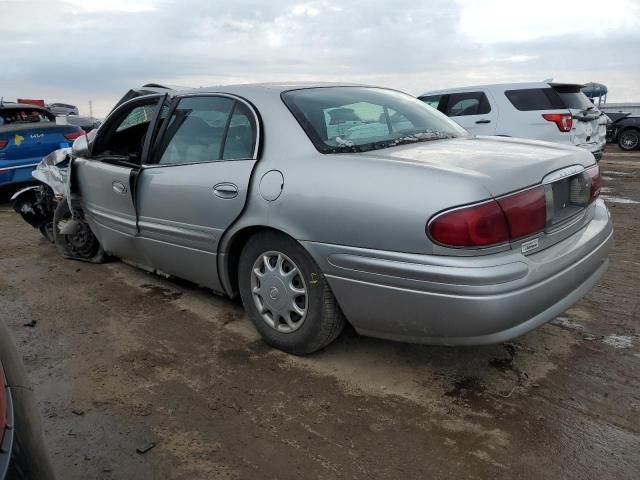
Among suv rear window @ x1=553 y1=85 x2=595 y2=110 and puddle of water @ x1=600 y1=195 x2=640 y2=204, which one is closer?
puddle of water @ x1=600 y1=195 x2=640 y2=204

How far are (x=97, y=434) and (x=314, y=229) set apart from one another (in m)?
1.37

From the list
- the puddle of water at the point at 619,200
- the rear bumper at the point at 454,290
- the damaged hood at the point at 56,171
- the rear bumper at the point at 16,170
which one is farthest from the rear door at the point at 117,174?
the puddle of water at the point at 619,200

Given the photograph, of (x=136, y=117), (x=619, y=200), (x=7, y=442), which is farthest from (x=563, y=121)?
(x=7, y=442)

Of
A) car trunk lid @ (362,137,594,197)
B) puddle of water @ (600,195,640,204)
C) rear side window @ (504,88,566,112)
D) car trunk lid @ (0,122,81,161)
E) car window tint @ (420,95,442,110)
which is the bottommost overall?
puddle of water @ (600,195,640,204)

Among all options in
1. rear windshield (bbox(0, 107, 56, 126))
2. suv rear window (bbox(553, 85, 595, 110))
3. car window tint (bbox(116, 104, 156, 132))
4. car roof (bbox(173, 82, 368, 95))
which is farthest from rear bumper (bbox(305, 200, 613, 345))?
rear windshield (bbox(0, 107, 56, 126))

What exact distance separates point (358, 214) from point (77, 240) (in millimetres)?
Result: 3476

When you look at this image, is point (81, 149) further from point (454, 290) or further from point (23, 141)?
point (23, 141)

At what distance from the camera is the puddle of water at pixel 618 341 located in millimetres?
3240

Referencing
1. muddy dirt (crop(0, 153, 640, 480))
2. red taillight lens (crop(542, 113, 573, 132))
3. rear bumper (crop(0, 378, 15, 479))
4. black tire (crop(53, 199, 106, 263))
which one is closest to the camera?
rear bumper (crop(0, 378, 15, 479))

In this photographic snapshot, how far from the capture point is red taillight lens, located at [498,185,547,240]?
2375 mm

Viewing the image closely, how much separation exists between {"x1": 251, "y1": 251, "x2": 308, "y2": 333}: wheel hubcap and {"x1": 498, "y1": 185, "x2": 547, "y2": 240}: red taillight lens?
1.09 m

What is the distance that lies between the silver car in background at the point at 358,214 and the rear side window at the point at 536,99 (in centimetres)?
582

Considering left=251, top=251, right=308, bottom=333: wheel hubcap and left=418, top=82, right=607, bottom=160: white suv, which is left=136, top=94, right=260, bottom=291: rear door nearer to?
left=251, top=251, right=308, bottom=333: wheel hubcap

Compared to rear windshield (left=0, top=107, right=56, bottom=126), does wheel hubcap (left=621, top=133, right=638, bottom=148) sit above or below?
below
